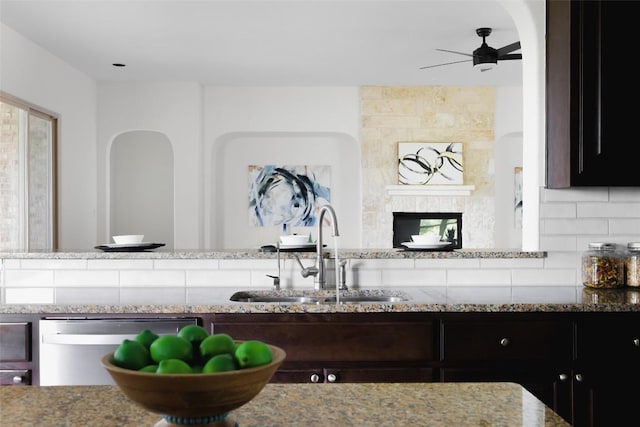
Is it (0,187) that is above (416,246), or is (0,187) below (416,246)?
above

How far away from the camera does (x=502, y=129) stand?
7211 mm

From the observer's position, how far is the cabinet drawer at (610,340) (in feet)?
8.07

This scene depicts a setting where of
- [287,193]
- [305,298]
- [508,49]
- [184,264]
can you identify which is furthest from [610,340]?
[287,193]

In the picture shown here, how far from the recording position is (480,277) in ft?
10.0

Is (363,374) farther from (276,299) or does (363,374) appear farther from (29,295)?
(29,295)

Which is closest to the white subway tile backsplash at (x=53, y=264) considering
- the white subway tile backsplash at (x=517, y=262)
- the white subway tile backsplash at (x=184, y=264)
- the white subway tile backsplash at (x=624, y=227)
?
the white subway tile backsplash at (x=184, y=264)

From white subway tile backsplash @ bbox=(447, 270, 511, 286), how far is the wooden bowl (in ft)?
7.19

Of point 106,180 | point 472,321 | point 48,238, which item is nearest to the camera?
point 472,321

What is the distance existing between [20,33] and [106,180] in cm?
219

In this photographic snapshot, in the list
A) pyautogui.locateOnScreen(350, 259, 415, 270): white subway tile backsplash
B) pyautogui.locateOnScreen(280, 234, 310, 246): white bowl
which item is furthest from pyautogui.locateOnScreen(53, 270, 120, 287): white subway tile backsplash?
pyautogui.locateOnScreen(350, 259, 415, 270): white subway tile backsplash

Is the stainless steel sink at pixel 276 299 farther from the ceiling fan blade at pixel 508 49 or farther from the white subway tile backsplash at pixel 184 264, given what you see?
the ceiling fan blade at pixel 508 49

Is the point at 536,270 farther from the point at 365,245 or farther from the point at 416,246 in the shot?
the point at 365,245

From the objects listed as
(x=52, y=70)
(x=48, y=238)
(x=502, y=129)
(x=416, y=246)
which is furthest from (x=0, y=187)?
(x=502, y=129)

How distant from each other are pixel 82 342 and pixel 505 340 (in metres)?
1.62
